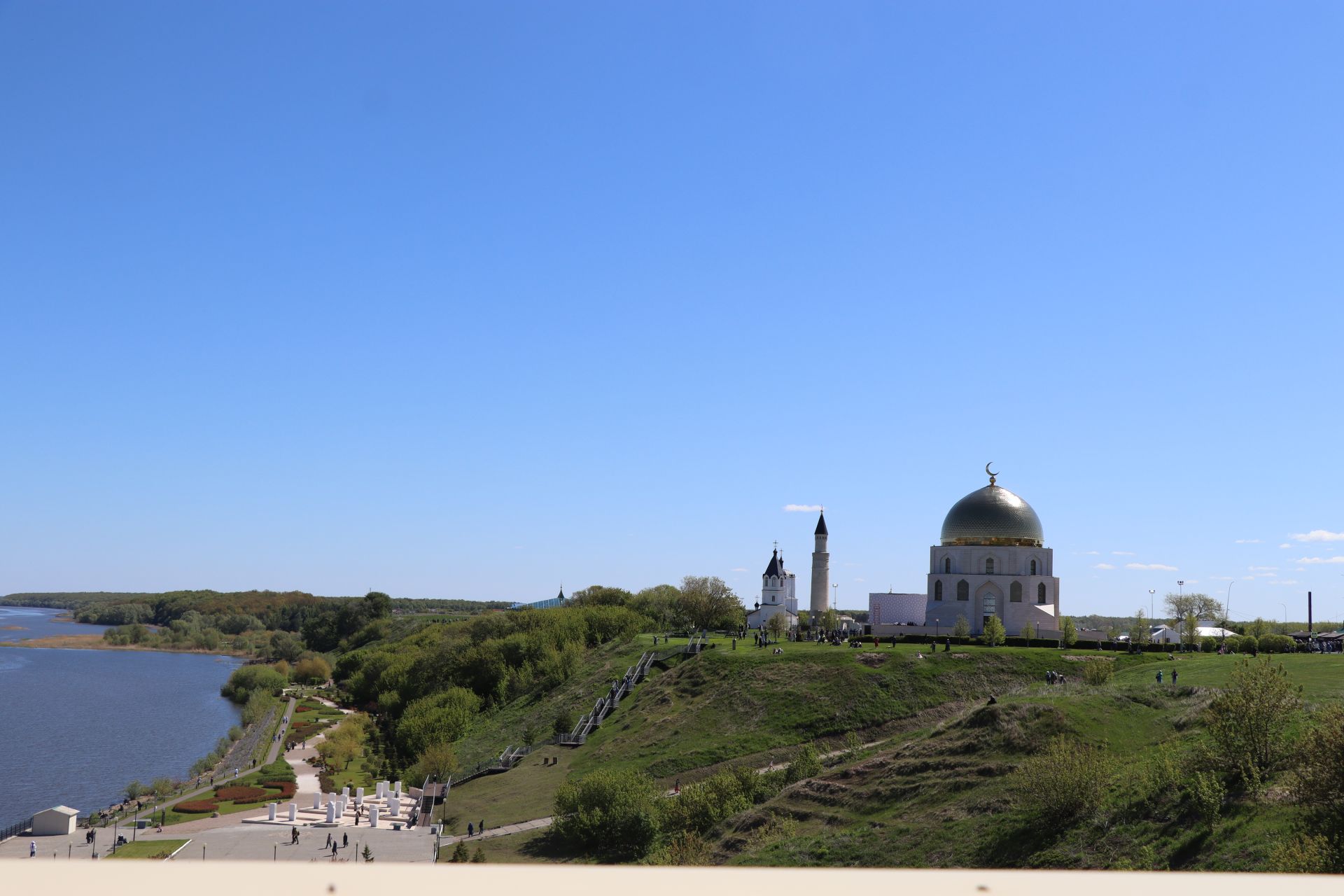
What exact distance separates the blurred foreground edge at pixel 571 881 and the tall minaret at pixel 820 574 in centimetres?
7105

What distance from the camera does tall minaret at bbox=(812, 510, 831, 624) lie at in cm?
7412

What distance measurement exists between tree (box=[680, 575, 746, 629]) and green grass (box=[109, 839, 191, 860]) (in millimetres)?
44799

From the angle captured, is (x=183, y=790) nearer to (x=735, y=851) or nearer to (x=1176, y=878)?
(x=735, y=851)

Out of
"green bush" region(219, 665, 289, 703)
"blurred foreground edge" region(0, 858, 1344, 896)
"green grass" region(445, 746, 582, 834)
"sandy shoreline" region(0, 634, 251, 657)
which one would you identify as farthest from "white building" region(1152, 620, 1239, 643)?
"sandy shoreline" region(0, 634, 251, 657)

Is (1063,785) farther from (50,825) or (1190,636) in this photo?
(1190,636)

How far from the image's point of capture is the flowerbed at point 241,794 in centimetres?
4241

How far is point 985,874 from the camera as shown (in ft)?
11.1

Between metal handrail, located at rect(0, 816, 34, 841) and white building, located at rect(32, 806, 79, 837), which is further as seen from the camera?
metal handrail, located at rect(0, 816, 34, 841)

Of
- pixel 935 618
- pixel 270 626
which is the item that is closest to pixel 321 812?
pixel 935 618

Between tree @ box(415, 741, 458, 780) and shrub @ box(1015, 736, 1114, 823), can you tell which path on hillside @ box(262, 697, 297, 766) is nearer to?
tree @ box(415, 741, 458, 780)

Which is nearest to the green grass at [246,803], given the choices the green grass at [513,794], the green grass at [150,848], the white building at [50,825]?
the white building at [50,825]

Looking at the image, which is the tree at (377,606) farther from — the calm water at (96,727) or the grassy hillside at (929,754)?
the grassy hillside at (929,754)

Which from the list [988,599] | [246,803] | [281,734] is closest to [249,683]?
[281,734]

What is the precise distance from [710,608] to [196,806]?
1580 inches
